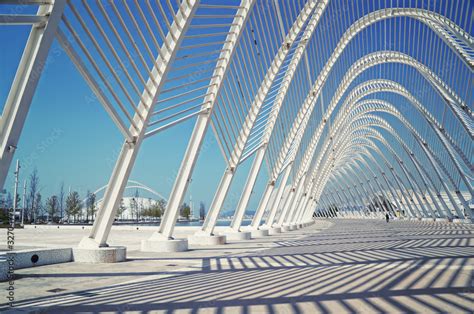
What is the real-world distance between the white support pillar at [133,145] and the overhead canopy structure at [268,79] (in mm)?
29

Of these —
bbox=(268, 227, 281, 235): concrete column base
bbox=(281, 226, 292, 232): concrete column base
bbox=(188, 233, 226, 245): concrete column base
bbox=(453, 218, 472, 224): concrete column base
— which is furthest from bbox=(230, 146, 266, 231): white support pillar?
bbox=(453, 218, 472, 224): concrete column base

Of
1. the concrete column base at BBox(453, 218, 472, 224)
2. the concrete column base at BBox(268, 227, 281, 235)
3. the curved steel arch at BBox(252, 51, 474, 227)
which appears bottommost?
the concrete column base at BBox(453, 218, 472, 224)

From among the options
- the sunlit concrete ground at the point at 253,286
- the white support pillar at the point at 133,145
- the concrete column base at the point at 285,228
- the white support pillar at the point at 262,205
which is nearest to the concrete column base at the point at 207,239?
the sunlit concrete ground at the point at 253,286

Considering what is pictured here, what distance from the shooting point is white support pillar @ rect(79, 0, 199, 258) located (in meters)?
8.96

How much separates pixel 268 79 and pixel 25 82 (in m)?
12.4

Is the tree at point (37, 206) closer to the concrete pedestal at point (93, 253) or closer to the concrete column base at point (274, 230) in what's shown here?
the concrete column base at point (274, 230)

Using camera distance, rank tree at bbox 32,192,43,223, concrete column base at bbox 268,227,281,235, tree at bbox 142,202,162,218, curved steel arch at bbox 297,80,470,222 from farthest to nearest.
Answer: tree at bbox 142,202,162,218 < tree at bbox 32,192,43,223 < curved steel arch at bbox 297,80,470,222 < concrete column base at bbox 268,227,281,235

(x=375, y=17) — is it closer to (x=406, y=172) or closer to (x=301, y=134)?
(x=301, y=134)

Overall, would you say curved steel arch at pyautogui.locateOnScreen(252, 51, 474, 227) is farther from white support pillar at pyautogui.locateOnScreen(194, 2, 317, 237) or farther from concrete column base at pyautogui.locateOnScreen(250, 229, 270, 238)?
white support pillar at pyautogui.locateOnScreen(194, 2, 317, 237)

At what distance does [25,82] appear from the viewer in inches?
199

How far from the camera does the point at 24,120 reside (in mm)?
5082

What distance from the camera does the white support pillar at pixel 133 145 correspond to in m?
8.96

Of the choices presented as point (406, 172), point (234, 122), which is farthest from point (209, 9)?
point (406, 172)

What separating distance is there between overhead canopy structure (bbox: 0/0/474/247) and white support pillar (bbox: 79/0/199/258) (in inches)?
1.1
